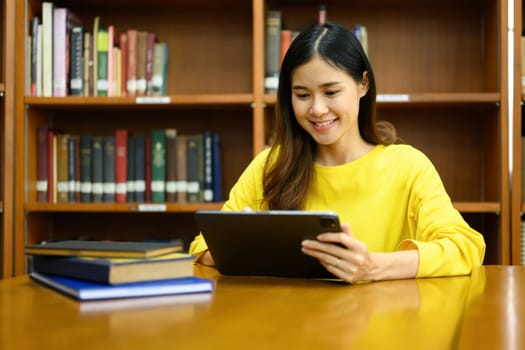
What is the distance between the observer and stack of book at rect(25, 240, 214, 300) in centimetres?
98

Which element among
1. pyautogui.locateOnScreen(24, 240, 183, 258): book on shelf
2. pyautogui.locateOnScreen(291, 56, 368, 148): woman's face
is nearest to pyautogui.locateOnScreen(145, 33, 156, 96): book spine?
pyautogui.locateOnScreen(291, 56, 368, 148): woman's face

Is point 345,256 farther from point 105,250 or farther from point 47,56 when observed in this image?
point 47,56

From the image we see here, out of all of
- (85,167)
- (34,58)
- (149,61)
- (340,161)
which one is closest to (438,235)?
(340,161)

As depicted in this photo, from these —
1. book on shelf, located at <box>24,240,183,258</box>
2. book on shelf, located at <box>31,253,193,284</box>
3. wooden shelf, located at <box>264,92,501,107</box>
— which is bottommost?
book on shelf, located at <box>31,253,193,284</box>

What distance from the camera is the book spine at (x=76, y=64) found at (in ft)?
9.20

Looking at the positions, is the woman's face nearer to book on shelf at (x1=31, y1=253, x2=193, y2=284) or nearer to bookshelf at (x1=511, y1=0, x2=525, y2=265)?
book on shelf at (x1=31, y1=253, x2=193, y2=284)

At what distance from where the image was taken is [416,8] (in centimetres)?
301

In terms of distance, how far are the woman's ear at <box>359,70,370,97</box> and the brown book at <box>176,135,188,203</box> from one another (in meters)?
1.23

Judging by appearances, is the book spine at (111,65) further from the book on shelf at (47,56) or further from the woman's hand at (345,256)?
the woman's hand at (345,256)

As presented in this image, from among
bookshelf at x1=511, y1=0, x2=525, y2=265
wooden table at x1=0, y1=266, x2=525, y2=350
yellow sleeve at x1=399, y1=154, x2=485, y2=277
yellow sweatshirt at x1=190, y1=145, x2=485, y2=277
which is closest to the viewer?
wooden table at x1=0, y1=266, x2=525, y2=350

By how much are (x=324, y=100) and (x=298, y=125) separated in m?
0.14

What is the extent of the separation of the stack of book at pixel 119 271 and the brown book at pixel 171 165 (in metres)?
1.75

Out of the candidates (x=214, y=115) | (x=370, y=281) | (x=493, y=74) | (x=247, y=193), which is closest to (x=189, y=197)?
(x=214, y=115)

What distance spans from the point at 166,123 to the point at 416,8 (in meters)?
1.17
